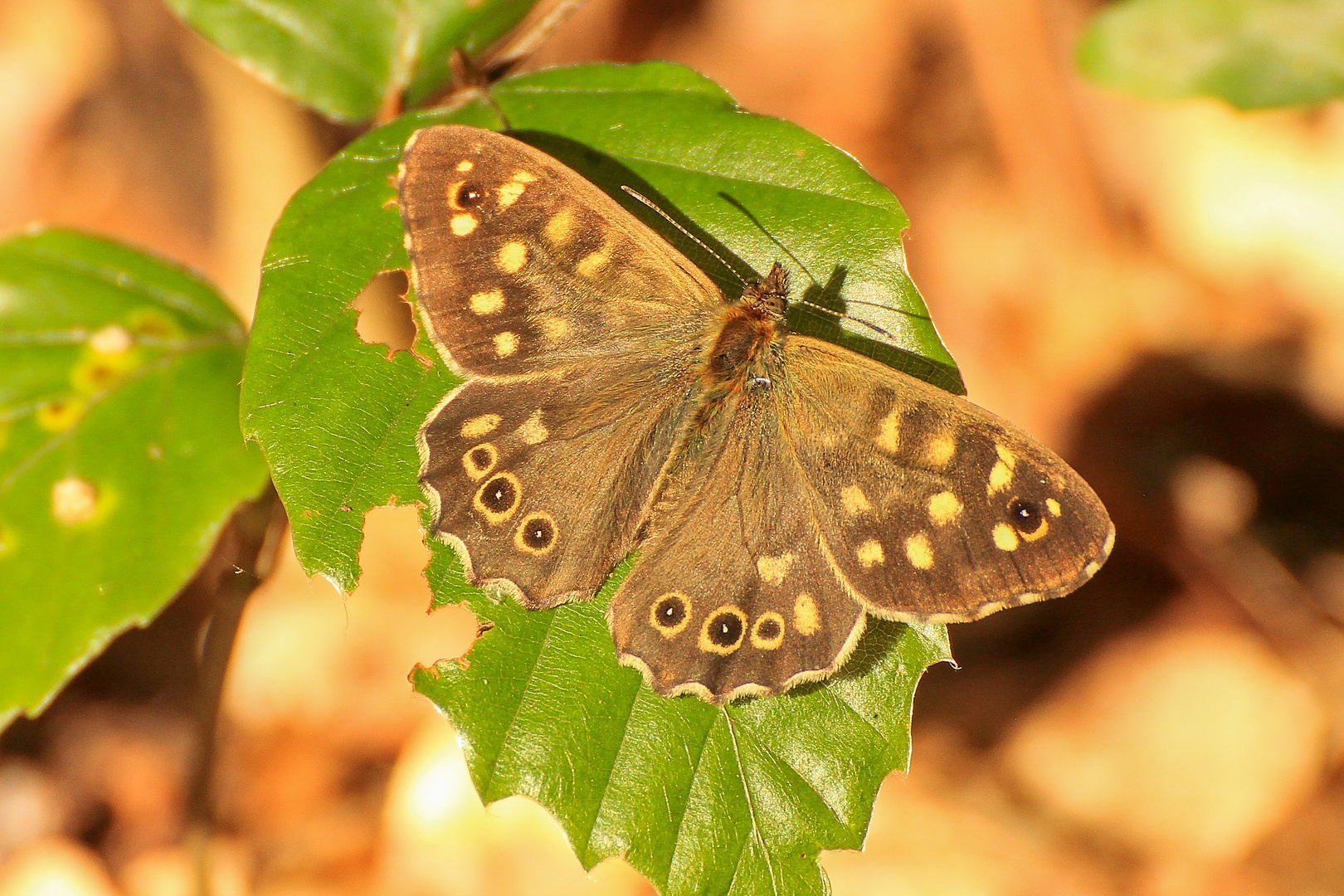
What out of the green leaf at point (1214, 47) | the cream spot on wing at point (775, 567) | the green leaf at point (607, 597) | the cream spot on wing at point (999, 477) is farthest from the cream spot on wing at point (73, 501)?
the green leaf at point (1214, 47)

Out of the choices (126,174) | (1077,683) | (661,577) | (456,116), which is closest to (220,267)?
(126,174)

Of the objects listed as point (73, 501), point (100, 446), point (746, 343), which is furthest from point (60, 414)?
point (746, 343)

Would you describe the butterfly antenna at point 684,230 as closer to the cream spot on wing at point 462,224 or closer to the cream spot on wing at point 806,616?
the cream spot on wing at point 462,224

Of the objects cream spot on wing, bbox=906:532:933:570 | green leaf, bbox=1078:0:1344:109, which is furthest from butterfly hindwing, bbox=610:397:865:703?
green leaf, bbox=1078:0:1344:109

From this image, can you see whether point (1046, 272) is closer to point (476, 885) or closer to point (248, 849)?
point (476, 885)

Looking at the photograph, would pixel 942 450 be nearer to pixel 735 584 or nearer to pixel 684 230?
pixel 735 584

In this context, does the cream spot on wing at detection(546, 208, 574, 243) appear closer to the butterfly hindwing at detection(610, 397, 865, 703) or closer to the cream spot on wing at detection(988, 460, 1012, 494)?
the butterfly hindwing at detection(610, 397, 865, 703)
